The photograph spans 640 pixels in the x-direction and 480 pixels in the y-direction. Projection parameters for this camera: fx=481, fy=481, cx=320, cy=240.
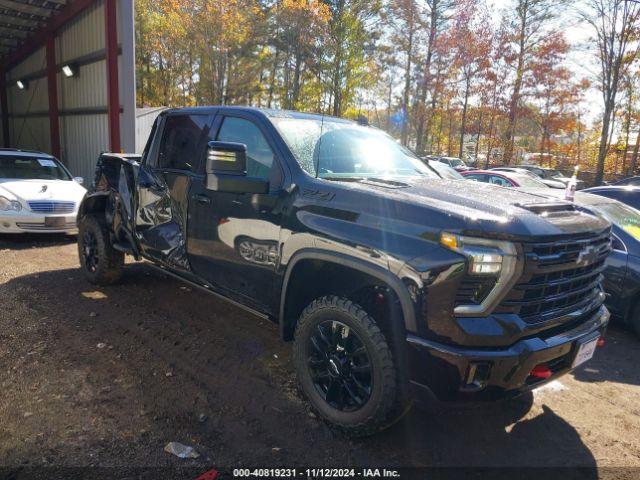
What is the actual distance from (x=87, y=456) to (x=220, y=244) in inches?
63.8

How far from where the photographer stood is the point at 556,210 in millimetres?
2830

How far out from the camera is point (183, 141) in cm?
427

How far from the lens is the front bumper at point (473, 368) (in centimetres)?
235

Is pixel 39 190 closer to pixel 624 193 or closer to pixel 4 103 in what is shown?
pixel 624 193

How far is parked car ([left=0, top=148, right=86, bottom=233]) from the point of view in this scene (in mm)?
7535

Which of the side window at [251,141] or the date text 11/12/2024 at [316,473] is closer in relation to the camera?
the date text 11/12/2024 at [316,473]

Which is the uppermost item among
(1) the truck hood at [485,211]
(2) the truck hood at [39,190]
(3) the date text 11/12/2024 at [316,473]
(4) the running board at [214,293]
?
(1) the truck hood at [485,211]

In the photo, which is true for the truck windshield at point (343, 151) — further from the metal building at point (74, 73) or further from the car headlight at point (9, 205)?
the metal building at point (74, 73)

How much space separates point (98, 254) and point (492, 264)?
178 inches

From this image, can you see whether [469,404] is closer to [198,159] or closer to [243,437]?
[243,437]

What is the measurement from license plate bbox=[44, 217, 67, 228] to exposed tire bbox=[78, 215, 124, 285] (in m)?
2.35

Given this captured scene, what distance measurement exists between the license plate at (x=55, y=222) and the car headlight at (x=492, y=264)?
729cm

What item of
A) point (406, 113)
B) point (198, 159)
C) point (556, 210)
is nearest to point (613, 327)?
point (556, 210)

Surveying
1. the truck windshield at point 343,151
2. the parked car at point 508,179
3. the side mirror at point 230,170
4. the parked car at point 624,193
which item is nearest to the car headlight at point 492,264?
the truck windshield at point 343,151
